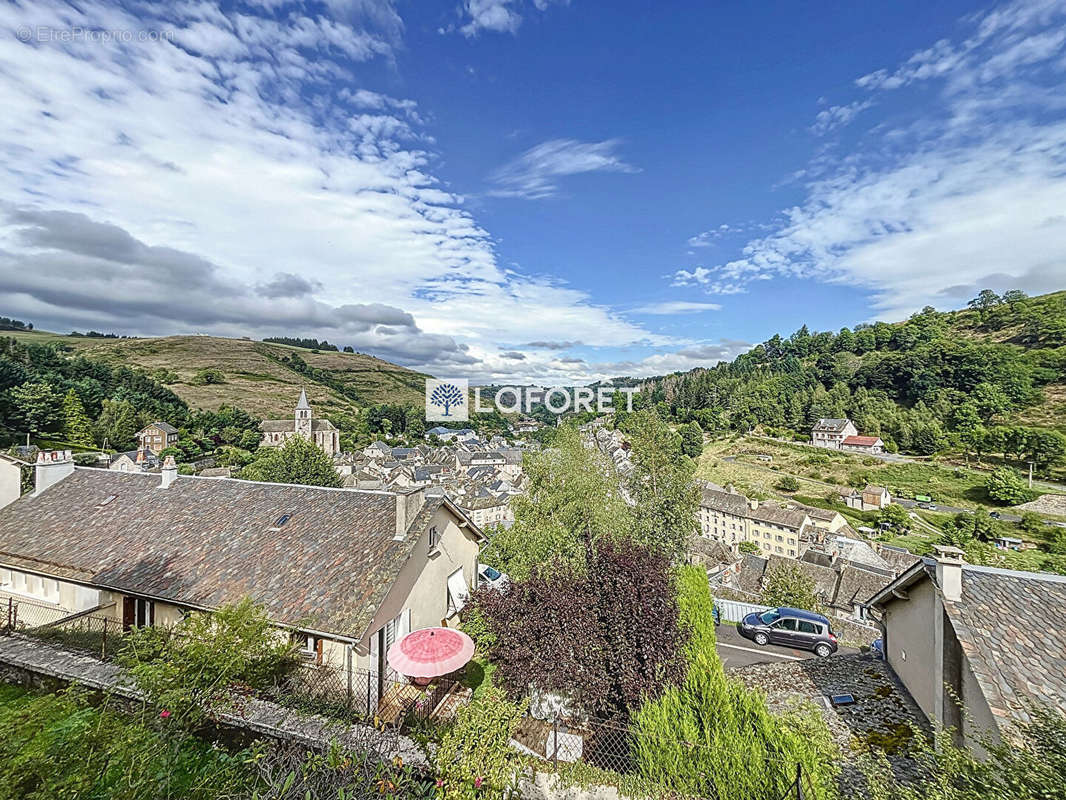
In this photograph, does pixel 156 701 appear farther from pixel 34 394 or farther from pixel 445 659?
pixel 34 394

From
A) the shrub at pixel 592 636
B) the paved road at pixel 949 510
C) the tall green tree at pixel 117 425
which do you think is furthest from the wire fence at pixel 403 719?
the paved road at pixel 949 510

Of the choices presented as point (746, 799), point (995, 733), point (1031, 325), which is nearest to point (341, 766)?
point (746, 799)

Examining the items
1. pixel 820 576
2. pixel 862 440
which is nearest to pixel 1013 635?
pixel 820 576

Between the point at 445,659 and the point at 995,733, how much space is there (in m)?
8.28

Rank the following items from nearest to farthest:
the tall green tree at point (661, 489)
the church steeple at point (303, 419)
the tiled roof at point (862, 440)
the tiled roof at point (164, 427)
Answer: the tall green tree at point (661, 489), the tiled roof at point (164, 427), the church steeple at point (303, 419), the tiled roof at point (862, 440)

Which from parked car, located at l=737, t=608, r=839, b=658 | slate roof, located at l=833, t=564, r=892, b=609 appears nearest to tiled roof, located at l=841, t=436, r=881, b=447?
slate roof, located at l=833, t=564, r=892, b=609

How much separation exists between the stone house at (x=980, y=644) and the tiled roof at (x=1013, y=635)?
0.04ft

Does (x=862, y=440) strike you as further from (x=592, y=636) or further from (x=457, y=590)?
(x=592, y=636)

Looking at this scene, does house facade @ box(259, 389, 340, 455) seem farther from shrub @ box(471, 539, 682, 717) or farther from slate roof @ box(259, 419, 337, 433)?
shrub @ box(471, 539, 682, 717)

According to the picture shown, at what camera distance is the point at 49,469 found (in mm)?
15055

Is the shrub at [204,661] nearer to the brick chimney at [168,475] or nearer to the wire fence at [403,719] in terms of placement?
the wire fence at [403,719]

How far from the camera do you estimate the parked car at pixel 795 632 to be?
1536 centimetres

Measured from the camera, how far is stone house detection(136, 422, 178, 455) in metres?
68.8

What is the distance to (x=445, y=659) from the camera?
8.23 metres
